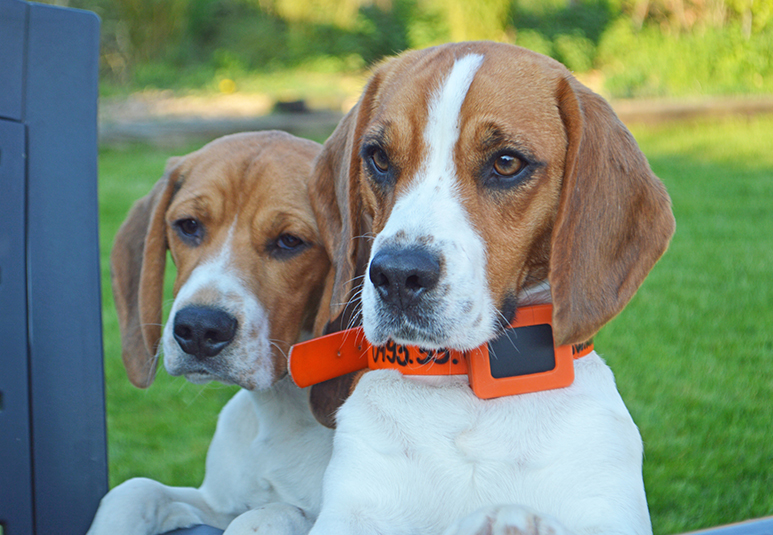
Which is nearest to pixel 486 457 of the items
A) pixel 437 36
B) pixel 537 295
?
pixel 537 295

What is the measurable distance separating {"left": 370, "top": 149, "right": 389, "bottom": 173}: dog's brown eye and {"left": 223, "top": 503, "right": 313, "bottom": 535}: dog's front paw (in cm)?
118

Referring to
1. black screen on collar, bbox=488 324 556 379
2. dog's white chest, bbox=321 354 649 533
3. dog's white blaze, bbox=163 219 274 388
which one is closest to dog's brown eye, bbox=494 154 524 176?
black screen on collar, bbox=488 324 556 379

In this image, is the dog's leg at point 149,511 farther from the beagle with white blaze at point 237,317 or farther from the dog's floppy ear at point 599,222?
the dog's floppy ear at point 599,222

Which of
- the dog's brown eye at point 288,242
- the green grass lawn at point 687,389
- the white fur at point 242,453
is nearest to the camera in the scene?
the white fur at point 242,453

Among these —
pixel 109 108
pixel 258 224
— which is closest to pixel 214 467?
pixel 258 224

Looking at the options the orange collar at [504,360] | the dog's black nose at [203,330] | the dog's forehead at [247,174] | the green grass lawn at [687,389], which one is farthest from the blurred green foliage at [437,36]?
the dog's black nose at [203,330]

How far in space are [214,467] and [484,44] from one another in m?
1.88

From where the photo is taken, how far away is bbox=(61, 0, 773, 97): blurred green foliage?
49.0ft

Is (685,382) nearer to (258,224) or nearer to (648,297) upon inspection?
(648,297)

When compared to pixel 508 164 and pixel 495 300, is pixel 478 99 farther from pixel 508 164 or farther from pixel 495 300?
pixel 495 300

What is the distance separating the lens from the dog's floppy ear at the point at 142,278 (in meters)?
3.16

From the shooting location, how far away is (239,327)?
274 centimetres

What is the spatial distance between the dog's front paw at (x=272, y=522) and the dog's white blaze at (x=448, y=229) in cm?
73

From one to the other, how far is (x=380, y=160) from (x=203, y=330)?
0.84 metres
